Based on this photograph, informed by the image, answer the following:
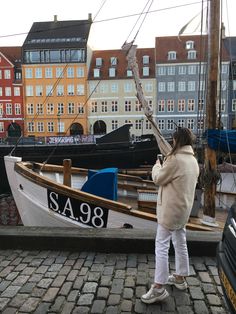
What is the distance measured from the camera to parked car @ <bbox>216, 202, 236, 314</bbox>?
8.64 feet

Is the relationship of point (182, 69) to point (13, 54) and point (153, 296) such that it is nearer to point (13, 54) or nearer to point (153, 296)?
point (13, 54)

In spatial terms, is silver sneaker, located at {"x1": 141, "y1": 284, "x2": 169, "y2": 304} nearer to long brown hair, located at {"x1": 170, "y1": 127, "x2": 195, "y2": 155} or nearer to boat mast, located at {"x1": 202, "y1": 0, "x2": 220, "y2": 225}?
long brown hair, located at {"x1": 170, "y1": 127, "x2": 195, "y2": 155}

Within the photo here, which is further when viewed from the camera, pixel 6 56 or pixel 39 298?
pixel 6 56

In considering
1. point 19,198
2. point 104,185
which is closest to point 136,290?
point 104,185

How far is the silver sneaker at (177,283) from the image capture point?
12.2 ft

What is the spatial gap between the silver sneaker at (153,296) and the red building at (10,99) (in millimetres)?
61464

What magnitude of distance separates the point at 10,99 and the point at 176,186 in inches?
2496

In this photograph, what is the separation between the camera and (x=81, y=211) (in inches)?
265

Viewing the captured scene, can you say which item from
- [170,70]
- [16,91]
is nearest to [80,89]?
[16,91]

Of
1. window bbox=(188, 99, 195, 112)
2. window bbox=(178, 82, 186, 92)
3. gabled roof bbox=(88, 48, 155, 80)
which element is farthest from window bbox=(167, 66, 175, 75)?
window bbox=(188, 99, 195, 112)

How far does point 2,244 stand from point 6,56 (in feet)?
Result: 215

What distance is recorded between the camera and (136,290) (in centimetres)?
375

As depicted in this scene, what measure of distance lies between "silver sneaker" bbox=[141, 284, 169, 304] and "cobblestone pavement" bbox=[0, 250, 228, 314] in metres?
0.05

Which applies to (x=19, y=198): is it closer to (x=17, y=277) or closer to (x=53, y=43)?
(x=17, y=277)
